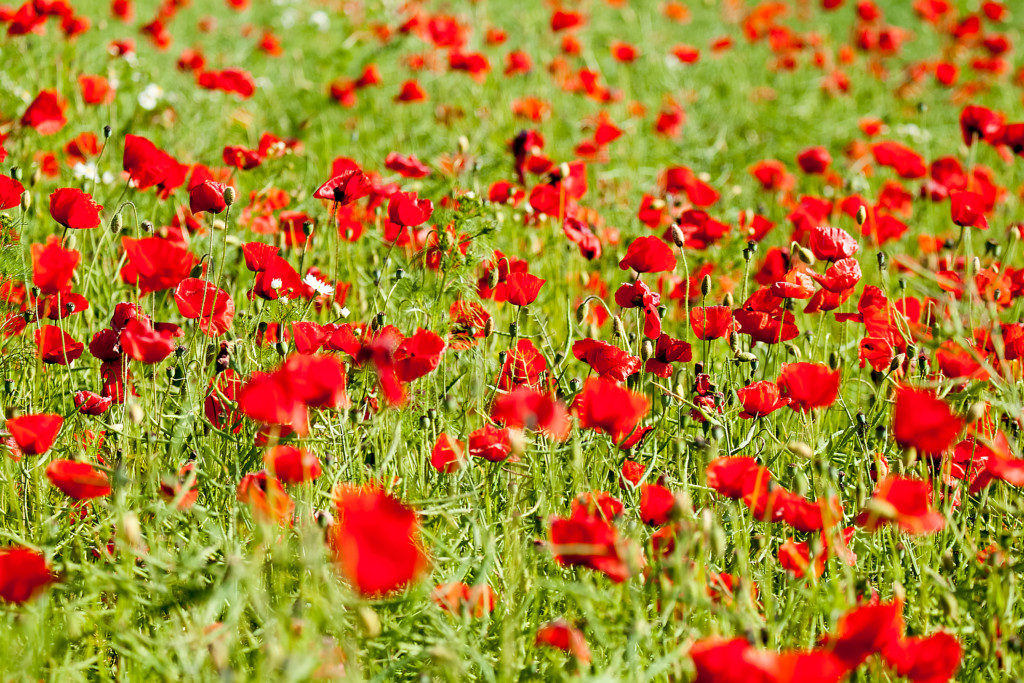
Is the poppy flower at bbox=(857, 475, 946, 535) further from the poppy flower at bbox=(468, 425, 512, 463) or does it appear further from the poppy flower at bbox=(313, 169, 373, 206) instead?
the poppy flower at bbox=(313, 169, 373, 206)

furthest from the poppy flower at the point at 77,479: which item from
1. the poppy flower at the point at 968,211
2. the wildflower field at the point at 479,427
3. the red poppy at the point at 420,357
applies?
the poppy flower at the point at 968,211

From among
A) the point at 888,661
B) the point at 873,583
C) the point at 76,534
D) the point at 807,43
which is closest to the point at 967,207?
the point at 873,583

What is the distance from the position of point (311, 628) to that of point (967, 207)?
202cm

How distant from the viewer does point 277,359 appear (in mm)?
2414

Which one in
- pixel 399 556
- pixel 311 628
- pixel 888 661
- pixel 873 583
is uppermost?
pixel 399 556

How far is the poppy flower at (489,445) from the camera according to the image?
1.84 metres

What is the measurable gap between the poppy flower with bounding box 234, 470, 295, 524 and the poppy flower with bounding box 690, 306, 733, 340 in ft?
3.22

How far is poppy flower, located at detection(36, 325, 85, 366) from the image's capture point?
2.12m

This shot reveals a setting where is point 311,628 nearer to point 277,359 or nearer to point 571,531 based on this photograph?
point 571,531

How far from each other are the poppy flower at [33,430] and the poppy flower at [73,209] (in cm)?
54

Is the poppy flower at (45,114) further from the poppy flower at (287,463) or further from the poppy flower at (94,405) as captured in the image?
the poppy flower at (287,463)

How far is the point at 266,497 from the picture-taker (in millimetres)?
1579

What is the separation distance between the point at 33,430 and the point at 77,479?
8.1 inches

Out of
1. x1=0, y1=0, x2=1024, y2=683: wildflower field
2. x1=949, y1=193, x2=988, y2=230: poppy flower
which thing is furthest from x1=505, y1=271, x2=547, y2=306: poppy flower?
x1=949, y1=193, x2=988, y2=230: poppy flower
